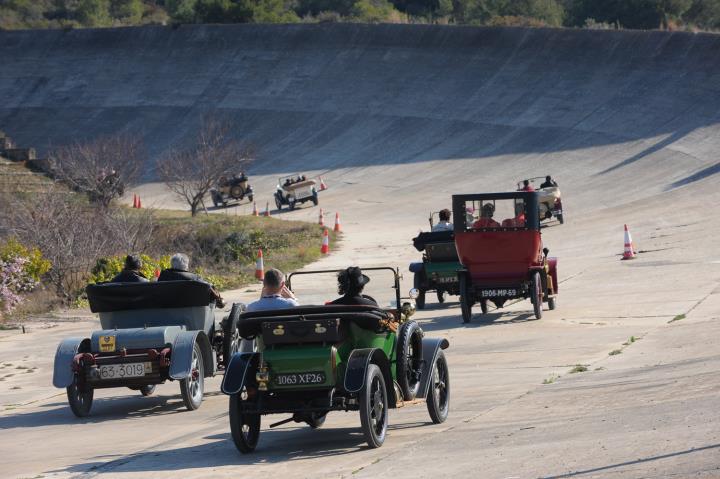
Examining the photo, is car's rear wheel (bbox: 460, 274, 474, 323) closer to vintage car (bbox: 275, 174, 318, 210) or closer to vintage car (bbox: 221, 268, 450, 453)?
vintage car (bbox: 221, 268, 450, 453)

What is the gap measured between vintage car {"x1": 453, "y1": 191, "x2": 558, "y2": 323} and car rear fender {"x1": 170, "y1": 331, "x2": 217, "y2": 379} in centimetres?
678

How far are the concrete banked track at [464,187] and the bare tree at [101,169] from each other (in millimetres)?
4656

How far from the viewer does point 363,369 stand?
10.1 m

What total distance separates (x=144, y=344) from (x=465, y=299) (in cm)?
756

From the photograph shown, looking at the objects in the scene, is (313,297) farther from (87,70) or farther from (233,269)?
(87,70)

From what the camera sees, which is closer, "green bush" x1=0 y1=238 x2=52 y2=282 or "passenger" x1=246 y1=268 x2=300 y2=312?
"passenger" x1=246 y1=268 x2=300 y2=312

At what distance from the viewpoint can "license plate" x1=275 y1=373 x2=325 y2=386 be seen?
1027 centimetres

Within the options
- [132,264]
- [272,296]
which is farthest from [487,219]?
[272,296]

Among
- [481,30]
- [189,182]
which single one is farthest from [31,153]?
[481,30]

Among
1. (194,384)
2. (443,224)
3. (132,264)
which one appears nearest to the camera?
(194,384)

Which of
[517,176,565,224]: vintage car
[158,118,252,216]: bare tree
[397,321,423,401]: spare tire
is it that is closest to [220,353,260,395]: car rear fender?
[397,321,423,401]: spare tire

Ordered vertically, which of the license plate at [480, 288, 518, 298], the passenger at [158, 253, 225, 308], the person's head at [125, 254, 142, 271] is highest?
the person's head at [125, 254, 142, 271]

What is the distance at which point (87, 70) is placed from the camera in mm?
79312

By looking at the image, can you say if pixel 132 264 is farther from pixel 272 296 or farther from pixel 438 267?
pixel 438 267
